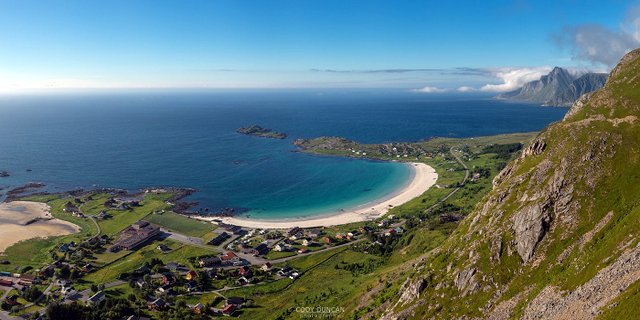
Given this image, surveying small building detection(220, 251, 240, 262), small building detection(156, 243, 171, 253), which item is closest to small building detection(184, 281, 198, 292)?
small building detection(220, 251, 240, 262)

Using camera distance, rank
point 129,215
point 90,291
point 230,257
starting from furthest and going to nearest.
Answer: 1. point 129,215
2. point 230,257
3. point 90,291

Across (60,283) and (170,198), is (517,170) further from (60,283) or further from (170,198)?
(170,198)

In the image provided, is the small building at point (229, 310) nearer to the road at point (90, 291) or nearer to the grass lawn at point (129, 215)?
the road at point (90, 291)

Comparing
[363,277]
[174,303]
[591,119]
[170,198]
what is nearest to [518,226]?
[591,119]

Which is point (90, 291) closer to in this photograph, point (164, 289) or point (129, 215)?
point (164, 289)

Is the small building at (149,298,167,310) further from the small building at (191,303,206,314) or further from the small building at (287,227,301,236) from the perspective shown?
the small building at (287,227,301,236)

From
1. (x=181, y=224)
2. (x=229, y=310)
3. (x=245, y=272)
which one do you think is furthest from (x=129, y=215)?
(x=229, y=310)
